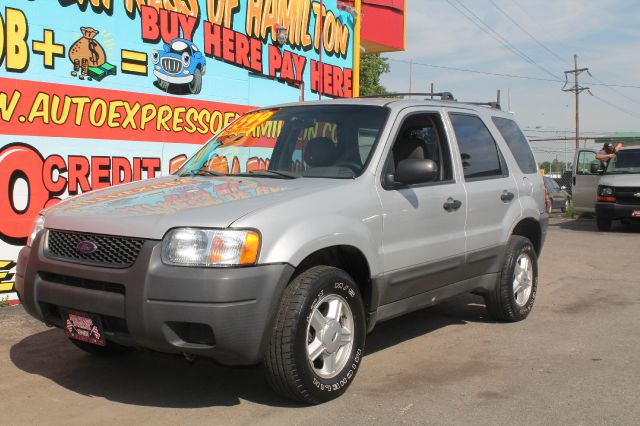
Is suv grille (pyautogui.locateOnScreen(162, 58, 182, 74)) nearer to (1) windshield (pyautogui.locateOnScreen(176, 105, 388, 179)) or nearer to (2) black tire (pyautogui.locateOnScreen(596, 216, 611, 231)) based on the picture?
(1) windshield (pyautogui.locateOnScreen(176, 105, 388, 179))

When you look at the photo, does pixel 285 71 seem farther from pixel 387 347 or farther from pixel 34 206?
pixel 387 347

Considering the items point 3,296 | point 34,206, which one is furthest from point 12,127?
point 3,296

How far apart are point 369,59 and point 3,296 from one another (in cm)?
3744

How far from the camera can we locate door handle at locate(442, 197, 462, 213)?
17.2 ft

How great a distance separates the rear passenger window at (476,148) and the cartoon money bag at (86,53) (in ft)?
14.6

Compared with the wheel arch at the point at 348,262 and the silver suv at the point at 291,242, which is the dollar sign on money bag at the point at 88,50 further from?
the wheel arch at the point at 348,262

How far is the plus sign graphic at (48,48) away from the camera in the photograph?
297 inches

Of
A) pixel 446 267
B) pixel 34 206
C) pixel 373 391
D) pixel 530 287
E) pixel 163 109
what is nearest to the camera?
pixel 373 391

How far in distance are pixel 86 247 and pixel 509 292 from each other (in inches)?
146

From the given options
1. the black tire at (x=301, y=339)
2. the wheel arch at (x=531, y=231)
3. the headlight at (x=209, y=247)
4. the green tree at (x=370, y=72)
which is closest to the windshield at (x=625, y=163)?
the wheel arch at (x=531, y=231)

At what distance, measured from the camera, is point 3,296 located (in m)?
7.12

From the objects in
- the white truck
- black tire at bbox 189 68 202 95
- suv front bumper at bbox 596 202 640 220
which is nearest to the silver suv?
black tire at bbox 189 68 202 95

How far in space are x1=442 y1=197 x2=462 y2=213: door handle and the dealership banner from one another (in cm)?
142

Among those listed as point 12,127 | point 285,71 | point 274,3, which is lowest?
point 12,127
